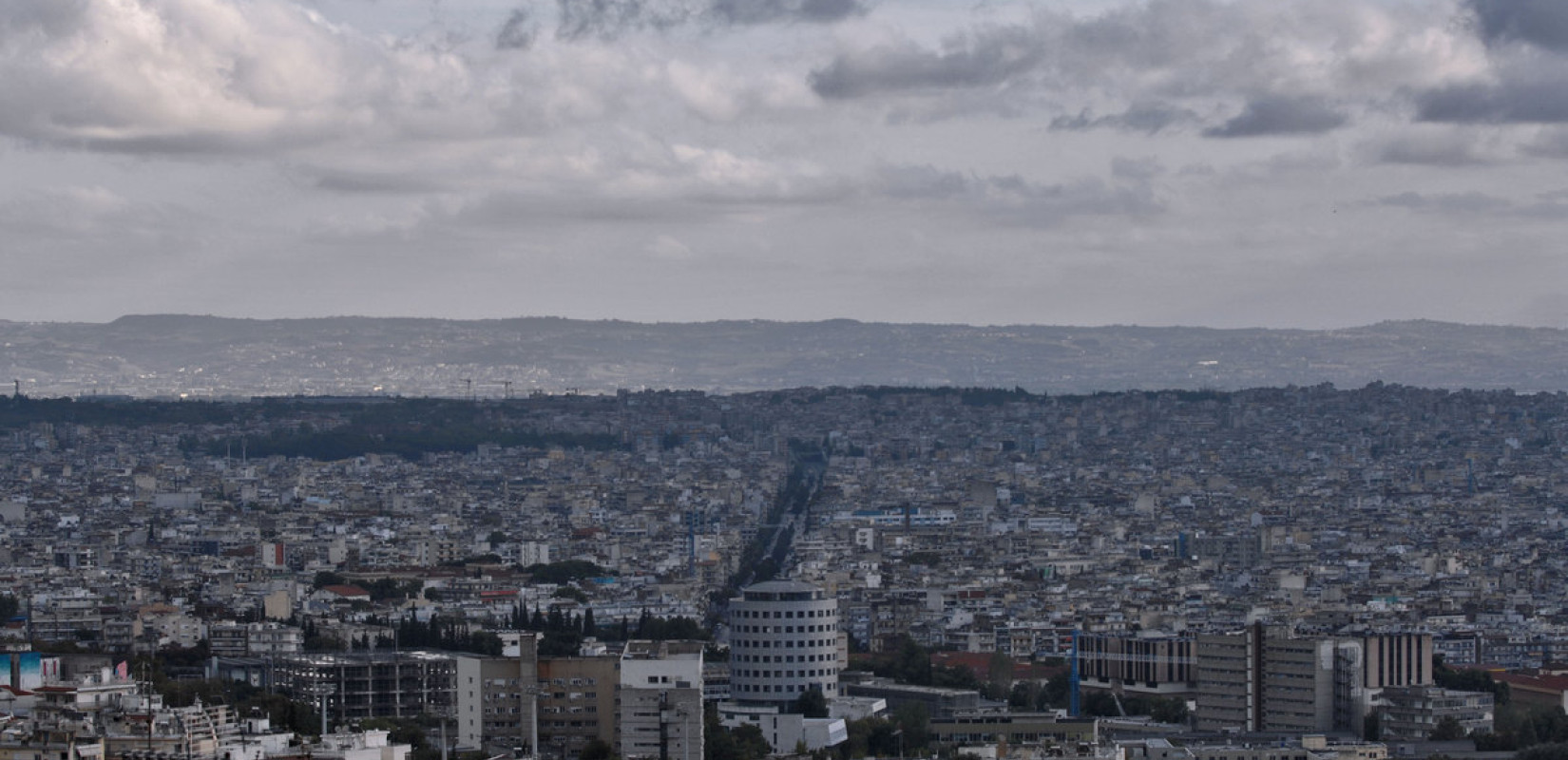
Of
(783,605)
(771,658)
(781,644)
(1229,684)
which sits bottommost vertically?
(1229,684)

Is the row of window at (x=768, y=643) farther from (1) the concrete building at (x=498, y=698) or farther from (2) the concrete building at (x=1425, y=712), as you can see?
(1) the concrete building at (x=498, y=698)

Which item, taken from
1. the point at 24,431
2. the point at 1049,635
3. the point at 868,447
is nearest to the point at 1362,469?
the point at 868,447

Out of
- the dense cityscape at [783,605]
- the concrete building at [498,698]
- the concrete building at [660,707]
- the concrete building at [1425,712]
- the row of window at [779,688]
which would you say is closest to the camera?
the concrete building at [660,707]

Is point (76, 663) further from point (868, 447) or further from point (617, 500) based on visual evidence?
point (868, 447)

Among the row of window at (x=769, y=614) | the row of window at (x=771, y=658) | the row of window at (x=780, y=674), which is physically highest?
the row of window at (x=769, y=614)

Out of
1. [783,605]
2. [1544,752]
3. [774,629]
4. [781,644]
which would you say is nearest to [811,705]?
[781,644]

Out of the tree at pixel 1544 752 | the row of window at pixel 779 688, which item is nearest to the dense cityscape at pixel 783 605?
the row of window at pixel 779 688

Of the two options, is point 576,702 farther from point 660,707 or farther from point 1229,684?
point 1229,684
